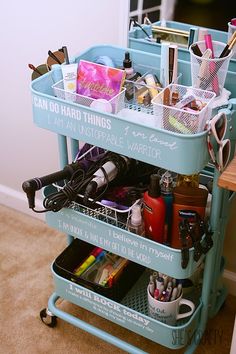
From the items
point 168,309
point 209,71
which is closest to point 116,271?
point 168,309

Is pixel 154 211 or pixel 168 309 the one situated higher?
pixel 154 211

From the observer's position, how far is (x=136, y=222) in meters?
1.22

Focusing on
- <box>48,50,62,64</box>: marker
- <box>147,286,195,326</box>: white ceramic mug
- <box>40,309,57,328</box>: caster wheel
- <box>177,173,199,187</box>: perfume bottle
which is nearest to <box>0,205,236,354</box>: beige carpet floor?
<box>40,309,57,328</box>: caster wheel

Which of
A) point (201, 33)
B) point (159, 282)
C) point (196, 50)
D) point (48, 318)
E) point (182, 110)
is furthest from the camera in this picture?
point (48, 318)

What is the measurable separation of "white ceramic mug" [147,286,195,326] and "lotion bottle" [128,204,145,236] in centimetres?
22

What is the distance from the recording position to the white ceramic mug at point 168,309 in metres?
1.32

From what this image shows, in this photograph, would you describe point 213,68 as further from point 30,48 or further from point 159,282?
point 30,48

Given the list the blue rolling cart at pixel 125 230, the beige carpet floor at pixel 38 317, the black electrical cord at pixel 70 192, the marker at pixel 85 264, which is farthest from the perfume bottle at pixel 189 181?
the beige carpet floor at pixel 38 317

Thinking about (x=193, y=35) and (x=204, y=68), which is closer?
(x=204, y=68)

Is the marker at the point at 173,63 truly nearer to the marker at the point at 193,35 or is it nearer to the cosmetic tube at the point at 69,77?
the marker at the point at 193,35

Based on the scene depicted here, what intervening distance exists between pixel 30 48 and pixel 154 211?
2.81 ft

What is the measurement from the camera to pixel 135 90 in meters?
1.21

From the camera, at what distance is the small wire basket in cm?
112

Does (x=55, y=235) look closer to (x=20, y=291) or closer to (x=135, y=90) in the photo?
(x=20, y=291)
